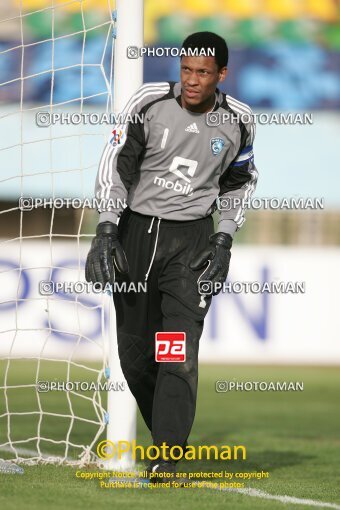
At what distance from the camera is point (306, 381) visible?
14141 mm

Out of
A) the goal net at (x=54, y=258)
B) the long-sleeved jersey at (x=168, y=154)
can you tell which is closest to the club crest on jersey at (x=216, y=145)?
the long-sleeved jersey at (x=168, y=154)

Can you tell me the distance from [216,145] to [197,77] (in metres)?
0.35

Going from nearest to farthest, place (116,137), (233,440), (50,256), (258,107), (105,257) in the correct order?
(105,257)
(116,137)
(50,256)
(233,440)
(258,107)

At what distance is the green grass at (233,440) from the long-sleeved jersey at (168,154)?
134cm

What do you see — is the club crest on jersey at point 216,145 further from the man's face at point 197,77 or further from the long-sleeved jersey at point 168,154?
Result: the man's face at point 197,77

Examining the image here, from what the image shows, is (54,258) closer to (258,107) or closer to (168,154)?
(258,107)

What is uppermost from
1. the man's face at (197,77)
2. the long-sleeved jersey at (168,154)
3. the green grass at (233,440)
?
the man's face at (197,77)

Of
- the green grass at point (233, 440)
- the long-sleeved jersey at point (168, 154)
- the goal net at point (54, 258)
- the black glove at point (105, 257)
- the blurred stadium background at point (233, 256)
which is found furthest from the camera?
the blurred stadium background at point (233, 256)

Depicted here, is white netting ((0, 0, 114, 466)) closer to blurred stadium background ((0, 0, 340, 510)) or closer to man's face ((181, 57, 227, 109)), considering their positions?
blurred stadium background ((0, 0, 340, 510))

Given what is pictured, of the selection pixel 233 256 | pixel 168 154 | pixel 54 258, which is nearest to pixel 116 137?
pixel 168 154

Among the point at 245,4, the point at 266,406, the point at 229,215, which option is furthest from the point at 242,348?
the point at 229,215

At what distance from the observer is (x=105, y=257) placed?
17.9 ft

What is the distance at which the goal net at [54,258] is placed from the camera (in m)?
6.95

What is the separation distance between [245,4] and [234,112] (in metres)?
16.2
